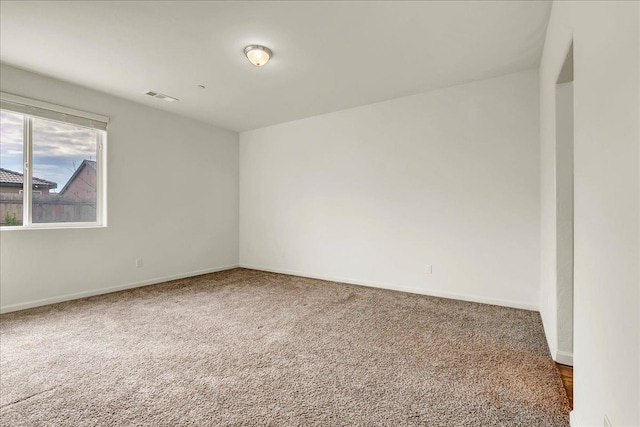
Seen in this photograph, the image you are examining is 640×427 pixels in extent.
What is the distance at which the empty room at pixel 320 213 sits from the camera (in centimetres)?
159

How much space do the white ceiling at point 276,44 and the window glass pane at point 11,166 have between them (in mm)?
639

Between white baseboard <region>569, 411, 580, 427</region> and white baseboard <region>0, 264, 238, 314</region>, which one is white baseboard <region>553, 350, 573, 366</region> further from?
white baseboard <region>0, 264, 238, 314</region>

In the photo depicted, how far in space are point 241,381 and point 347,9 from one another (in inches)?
108

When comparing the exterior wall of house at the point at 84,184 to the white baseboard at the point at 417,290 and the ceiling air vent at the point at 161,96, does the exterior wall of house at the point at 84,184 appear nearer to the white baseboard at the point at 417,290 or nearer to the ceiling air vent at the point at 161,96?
the ceiling air vent at the point at 161,96

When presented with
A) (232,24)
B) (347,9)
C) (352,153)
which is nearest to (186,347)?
(232,24)

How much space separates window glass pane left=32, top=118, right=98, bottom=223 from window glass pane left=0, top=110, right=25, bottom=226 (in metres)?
0.12

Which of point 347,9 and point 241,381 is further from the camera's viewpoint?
point 347,9

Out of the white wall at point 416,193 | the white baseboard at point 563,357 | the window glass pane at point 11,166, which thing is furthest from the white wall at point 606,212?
the window glass pane at point 11,166

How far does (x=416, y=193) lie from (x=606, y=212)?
3090 millimetres

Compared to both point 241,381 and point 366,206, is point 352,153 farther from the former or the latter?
point 241,381

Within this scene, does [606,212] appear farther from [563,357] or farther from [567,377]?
[563,357]

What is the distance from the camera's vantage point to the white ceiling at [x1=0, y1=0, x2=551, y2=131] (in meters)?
2.49

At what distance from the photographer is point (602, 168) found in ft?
3.80

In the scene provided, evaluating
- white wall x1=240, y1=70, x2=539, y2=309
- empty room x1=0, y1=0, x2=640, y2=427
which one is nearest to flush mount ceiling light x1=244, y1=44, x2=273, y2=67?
empty room x1=0, y1=0, x2=640, y2=427
